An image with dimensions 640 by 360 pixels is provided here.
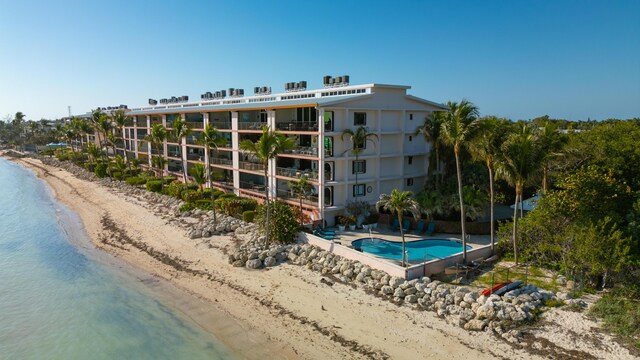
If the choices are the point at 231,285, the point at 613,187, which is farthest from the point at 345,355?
the point at 613,187

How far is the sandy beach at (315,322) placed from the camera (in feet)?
60.4

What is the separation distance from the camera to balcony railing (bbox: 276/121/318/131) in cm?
3722

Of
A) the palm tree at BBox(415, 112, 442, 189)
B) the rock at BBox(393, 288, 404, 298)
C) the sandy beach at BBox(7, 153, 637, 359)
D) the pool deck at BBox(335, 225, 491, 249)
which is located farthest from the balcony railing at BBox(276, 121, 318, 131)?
the rock at BBox(393, 288, 404, 298)

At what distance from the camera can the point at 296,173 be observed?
39.2 meters

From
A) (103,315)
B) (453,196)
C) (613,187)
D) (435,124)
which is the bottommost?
(103,315)

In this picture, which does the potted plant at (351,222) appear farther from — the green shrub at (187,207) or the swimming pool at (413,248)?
the green shrub at (187,207)

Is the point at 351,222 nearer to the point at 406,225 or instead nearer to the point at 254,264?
the point at 406,225

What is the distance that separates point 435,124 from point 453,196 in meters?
7.66

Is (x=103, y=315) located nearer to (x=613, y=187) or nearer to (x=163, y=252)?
(x=163, y=252)

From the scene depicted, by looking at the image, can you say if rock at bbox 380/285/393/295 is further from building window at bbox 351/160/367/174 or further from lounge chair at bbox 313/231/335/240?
building window at bbox 351/160/367/174

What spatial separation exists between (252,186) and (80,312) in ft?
78.4

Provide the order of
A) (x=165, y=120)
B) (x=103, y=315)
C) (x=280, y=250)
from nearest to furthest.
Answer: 1. (x=103, y=315)
2. (x=280, y=250)
3. (x=165, y=120)

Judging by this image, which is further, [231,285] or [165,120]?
[165,120]

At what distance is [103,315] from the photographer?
2417 cm
